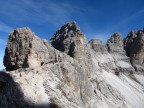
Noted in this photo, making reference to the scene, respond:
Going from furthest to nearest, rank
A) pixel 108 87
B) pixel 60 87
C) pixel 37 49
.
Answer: pixel 108 87 → pixel 37 49 → pixel 60 87

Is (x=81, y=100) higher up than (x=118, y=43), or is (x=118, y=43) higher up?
(x=118, y=43)

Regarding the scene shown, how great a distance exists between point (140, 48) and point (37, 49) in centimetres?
6132

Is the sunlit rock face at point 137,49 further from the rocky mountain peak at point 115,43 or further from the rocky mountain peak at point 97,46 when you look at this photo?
the rocky mountain peak at point 97,46

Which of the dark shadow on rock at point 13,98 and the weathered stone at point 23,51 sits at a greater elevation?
the weathered stone at point 23,51

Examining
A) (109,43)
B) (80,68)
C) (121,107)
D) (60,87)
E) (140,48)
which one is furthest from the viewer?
(109,43)

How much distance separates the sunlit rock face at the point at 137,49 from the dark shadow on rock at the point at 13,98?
67.4 meters

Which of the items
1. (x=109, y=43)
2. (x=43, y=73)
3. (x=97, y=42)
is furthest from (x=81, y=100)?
(x=109, y=43)

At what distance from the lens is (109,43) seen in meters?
120

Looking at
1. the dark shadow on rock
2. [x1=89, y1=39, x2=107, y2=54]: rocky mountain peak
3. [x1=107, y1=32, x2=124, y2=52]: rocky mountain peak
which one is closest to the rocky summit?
the dark shadow on rock

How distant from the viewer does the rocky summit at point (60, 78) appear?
45562 millimetres

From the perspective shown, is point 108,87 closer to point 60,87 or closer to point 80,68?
point 80,68

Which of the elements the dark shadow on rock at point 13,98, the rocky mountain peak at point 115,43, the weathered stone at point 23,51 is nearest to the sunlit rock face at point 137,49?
the rocky mountain peak at point 115,43

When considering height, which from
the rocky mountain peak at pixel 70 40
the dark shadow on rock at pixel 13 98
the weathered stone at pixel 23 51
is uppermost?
the rocky mountain peak at pixel 70 40

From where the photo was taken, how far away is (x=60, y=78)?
55500 mm
